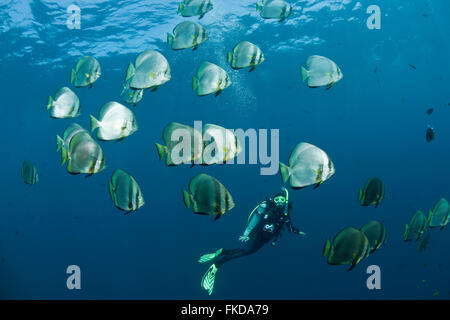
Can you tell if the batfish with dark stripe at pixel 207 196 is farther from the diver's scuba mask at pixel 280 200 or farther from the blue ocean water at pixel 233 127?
the blue ocean water at pixel 233 127

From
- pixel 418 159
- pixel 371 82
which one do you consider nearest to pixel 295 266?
pixel 371 82

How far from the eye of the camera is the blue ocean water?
71.5 ft

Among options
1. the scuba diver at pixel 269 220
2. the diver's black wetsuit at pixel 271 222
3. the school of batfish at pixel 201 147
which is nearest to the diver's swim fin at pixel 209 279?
the scuba diver at pixel 269 220

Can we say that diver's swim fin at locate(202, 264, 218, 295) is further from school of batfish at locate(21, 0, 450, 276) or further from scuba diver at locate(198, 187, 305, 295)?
school of batfish at locate(21, 0, 450, 276)

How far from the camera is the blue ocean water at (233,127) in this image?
21.8m

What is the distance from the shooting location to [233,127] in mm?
46156

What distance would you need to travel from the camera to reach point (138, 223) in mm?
57188

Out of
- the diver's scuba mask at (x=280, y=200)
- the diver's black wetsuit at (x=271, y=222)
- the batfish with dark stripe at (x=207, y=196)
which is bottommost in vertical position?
the diver's black wetsuit at (x=271, y=222)

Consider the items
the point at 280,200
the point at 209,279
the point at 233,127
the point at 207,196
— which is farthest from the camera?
the point at 233,127

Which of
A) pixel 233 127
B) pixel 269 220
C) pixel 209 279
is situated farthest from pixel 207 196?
pixel 233 127

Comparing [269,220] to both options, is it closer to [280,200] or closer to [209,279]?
[280,200]

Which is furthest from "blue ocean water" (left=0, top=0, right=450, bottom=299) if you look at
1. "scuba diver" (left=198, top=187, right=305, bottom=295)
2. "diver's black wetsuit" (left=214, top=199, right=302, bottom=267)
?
"diver's black wetsuit" (left=214, top=199, right=302, bottom=267)

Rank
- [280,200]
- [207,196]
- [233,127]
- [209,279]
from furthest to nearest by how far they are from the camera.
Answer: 1. [233,127]
2. [209,279]
3. [280,200]
4. [207,196]
